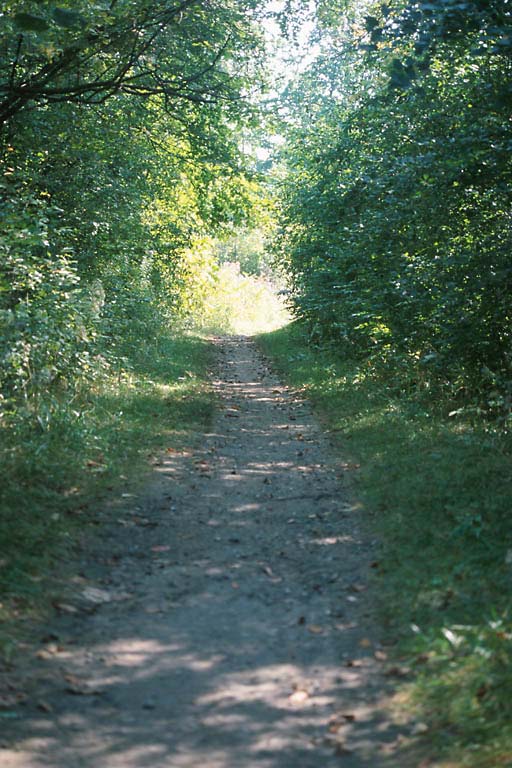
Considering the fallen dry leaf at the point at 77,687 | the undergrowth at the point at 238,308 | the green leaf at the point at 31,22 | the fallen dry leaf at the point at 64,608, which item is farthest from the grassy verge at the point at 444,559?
the undergrowth at the point at 238,308

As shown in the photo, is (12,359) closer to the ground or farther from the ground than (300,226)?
closer to the ground

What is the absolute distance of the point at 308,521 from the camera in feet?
22.6

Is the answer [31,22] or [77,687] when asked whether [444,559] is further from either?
[31,22]

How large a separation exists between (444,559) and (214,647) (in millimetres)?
1901

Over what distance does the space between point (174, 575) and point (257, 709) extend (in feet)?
5.87

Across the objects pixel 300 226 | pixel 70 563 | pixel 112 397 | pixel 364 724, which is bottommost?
pixel 364 724

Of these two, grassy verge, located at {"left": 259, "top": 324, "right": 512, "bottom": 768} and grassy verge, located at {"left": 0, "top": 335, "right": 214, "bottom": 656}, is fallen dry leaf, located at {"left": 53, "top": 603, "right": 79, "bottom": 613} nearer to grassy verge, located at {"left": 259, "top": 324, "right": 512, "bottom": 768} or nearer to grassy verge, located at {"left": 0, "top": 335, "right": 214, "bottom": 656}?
grassy verge, located at {"left": 0, "top": 335, "right": 214, "bottom": 656}

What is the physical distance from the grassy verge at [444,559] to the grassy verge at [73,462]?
2.24 meters

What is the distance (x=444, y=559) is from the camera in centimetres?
556

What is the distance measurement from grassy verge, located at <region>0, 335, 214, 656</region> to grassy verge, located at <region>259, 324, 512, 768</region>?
7.35 ft

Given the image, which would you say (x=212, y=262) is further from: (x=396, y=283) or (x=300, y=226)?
(x=396, y=283)

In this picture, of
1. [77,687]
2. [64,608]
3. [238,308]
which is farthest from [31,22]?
[238,308]

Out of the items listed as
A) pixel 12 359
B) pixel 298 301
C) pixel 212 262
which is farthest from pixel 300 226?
pixel 12 359

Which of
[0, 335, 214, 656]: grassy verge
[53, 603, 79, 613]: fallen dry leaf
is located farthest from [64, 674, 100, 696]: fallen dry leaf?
[53, 603, 79, 613]: fallen dry leaf
